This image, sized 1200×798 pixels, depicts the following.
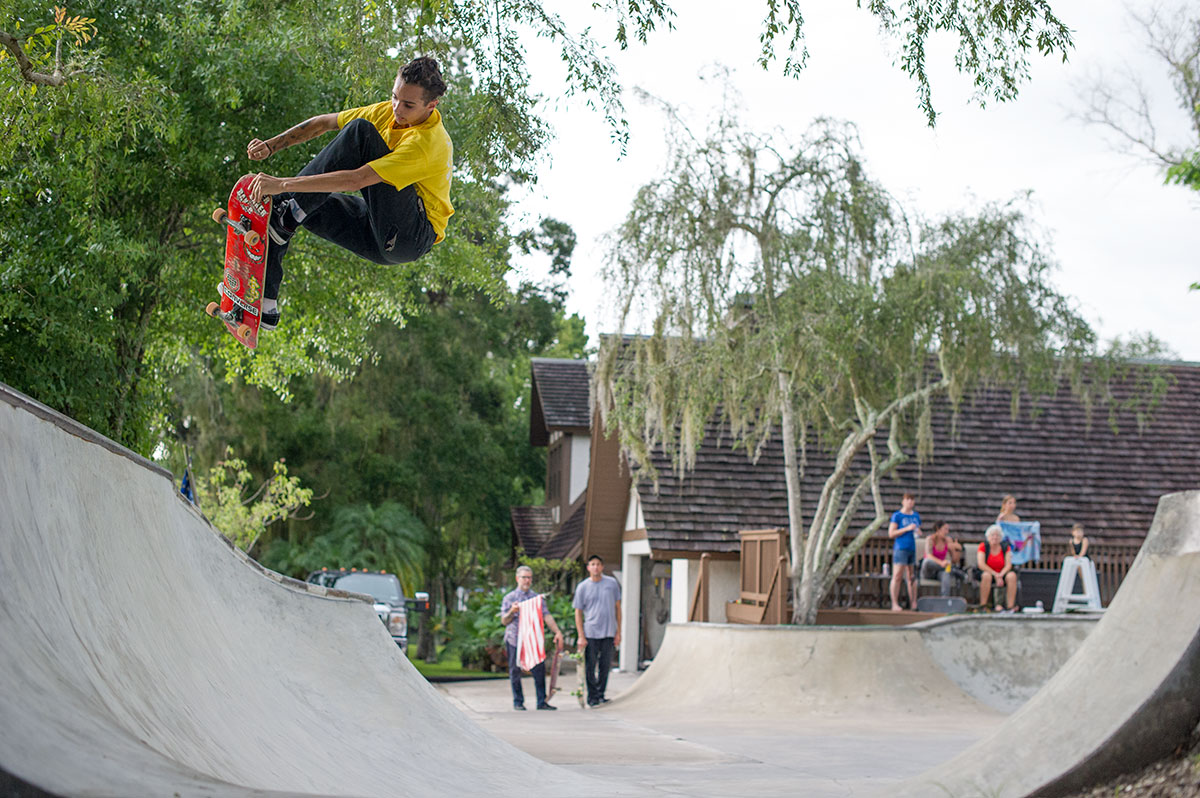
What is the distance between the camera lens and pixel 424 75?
199 inches

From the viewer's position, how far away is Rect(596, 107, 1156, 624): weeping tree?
14062 mm

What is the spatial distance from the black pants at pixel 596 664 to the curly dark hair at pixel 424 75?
10.7 metres

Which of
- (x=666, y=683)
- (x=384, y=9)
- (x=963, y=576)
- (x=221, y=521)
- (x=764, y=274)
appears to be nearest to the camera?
(x=384, y=9)

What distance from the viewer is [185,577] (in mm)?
6238

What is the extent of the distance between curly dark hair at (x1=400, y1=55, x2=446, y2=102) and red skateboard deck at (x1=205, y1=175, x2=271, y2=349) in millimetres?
1308

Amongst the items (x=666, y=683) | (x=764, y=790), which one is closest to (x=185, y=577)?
(x=764, y=790)

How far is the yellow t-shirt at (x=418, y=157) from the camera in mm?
5195

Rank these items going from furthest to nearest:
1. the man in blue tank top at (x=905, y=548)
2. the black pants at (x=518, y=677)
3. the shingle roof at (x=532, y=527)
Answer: the shingle roof at (x=532, y=527)
the man in blue tank top at (x=905, y=548)
the black pants at (x=518, y=677)

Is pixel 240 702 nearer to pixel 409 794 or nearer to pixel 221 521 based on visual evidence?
pixel 409 794

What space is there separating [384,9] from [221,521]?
1792 cm

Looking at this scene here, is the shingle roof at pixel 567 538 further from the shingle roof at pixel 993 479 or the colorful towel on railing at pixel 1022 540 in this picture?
the colorful towel on railing at pixel 1022 540

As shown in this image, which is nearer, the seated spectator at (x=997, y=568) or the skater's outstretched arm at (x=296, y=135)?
the skater's outstretched arm at (x=296, y=135)

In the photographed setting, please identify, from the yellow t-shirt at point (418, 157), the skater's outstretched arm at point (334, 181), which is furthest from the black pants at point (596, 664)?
the skater's outstretched arm at point (334, 181)

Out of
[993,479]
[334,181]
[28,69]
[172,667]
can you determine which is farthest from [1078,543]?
[28,69]
